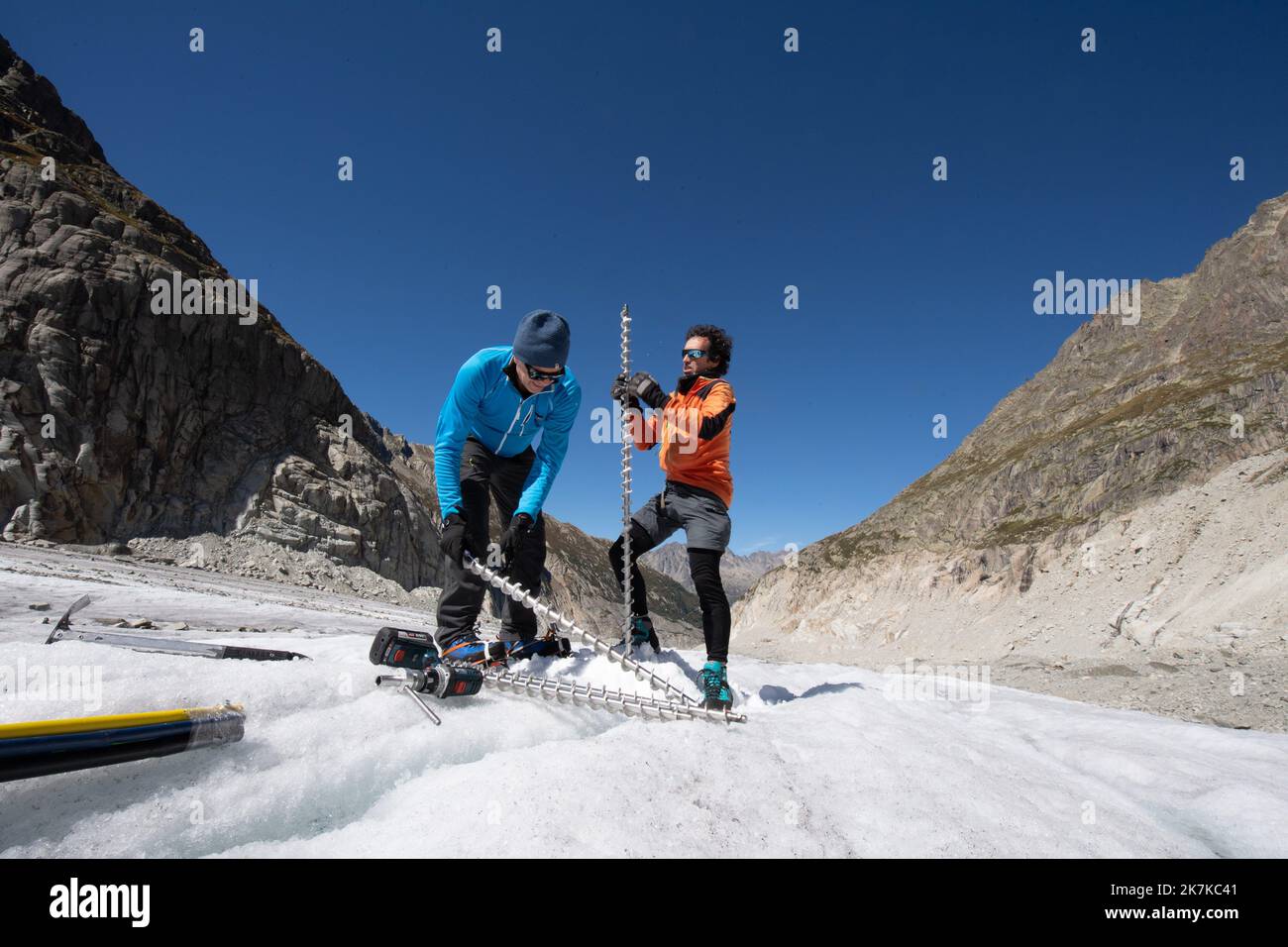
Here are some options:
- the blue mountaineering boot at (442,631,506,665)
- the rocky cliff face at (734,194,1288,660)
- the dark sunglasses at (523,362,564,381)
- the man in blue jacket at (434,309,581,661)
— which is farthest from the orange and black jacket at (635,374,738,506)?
the rocky cliff face at (734,194,1288,660)

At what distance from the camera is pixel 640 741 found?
223 cm

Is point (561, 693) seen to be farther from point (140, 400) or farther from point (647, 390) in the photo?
point (140, 400)

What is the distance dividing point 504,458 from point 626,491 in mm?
1167

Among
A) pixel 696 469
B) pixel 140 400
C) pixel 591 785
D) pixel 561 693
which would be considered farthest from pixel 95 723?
pixel 140 400

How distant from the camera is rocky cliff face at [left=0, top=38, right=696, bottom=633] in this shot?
27.3 m

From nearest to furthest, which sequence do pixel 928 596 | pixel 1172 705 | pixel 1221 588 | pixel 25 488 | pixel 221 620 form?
pixel 1172 705 → pixel 221 620 → pixel 1221 588 → pixel 25 488 → pixel 928 596

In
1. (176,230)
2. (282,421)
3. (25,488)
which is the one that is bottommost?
(25,488)

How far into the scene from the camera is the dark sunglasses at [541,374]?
166 inches

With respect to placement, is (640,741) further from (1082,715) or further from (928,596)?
(928,596)

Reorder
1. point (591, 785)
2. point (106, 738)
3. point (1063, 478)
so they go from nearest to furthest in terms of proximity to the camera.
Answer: point (106, 738) < point (591, 785) < point (1063, 478)

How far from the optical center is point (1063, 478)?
117 ft

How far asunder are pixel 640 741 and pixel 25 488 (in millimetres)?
36804

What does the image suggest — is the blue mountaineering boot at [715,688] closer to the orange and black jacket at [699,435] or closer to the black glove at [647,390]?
the orange and black jacket at [699,435]
